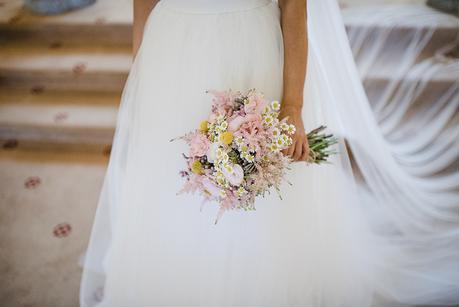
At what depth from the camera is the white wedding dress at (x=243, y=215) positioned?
4.14ft

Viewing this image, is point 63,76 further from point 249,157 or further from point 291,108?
point 249,157

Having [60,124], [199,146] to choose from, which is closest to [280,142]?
[199,146]

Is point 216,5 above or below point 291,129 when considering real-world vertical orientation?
above

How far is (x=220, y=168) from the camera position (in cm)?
95

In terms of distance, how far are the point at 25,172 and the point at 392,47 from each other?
113 inches

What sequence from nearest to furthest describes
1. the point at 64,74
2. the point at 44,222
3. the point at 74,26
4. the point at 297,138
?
the point at 297,138, the point at 44,222, the point at 64,74, the point at 74,26

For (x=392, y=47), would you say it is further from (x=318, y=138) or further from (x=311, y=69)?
(x=318, y=138)

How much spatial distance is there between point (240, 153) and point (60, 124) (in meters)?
2.41

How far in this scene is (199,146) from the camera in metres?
1.00

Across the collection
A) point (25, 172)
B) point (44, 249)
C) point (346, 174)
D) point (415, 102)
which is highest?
point (415, 102)

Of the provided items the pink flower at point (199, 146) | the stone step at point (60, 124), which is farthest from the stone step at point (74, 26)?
the pink flower at point (199, 146)

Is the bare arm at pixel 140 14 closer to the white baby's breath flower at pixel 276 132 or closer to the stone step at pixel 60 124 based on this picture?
the white baby's breath flower at pixel 276 132

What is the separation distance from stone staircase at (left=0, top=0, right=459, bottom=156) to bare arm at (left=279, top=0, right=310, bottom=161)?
4.69 feet

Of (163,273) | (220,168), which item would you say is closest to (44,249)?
(163,273)
